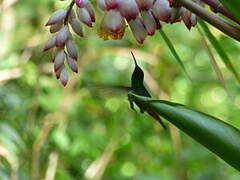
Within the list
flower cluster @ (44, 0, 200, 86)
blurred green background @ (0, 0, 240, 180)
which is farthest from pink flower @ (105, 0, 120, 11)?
blurred green background @ (0, 0, 240, 180)

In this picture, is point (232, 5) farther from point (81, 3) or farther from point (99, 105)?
point (99, 105)

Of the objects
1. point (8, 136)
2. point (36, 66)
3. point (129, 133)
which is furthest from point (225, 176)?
point (36, 66)

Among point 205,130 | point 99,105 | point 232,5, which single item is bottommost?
point 99,105

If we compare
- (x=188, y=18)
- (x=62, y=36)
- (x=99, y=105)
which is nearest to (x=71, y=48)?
(x=62, y=36)

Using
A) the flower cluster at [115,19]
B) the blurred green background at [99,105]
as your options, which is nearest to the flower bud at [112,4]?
the flower cluster at [115,19]

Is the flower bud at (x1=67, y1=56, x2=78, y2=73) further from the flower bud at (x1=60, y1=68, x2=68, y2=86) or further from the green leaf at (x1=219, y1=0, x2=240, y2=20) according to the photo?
the green leaf at (x1=219, y1=0, x2=240, y2=20)

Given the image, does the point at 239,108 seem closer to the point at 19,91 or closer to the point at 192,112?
the point at 19,91

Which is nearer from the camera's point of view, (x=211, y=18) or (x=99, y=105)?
(x=211, y=18)

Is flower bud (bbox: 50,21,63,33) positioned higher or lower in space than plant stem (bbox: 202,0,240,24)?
lower
